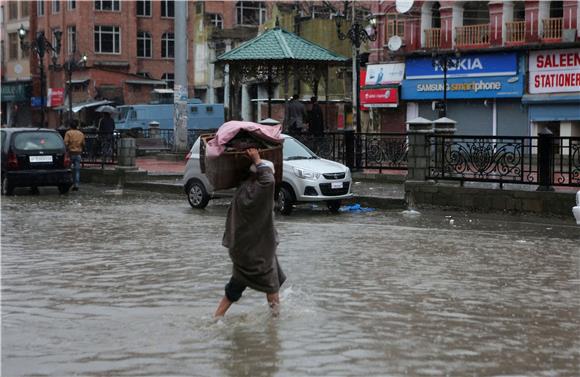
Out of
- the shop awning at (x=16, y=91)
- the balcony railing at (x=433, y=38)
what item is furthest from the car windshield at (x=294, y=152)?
the shop awning at (x=16, y=91)

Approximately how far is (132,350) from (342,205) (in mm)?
13718

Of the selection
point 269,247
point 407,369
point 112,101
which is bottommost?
point 407,369

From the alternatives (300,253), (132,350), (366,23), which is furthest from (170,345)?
(366,23)

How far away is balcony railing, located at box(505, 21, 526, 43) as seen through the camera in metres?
39.8

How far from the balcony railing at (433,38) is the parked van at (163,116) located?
11.8m

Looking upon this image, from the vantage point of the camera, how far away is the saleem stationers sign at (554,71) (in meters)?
38.0

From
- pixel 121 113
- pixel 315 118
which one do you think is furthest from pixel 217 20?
pixel 315 118

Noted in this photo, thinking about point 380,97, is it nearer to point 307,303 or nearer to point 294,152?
point 294,152

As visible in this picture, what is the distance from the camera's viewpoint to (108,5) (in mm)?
68875

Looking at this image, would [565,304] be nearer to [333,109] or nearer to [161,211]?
[161,211]

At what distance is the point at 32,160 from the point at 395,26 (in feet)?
84.2

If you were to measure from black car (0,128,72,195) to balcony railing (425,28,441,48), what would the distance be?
23454 millimetres

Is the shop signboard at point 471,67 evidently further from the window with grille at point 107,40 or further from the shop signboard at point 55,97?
the shop signboard at point 55,97

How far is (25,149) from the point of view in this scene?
77.7 feet
